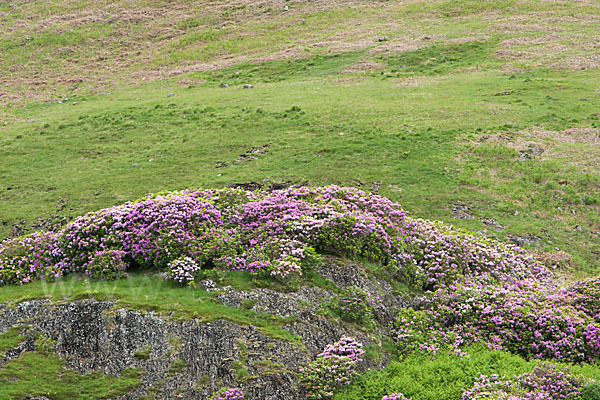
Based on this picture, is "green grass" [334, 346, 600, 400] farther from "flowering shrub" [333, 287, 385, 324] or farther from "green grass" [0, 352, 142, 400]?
"green grass" [0, 352, 142, 400]

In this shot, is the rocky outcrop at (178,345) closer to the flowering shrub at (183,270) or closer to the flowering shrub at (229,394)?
the flowering shrub at (229,394)

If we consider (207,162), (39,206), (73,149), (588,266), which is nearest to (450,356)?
(588,266)

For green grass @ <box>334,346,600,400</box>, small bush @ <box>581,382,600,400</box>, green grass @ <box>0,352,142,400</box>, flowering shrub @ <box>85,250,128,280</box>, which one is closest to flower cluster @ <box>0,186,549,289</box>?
flowering shrub @ <box>85,250,128,280</box>

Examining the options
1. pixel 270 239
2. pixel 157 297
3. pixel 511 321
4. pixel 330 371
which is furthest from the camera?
pixel 270 239

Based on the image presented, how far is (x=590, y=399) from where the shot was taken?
416 inches

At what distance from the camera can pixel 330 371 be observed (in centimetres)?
1161

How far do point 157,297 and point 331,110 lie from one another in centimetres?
2637

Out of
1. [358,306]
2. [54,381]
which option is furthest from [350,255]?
[54,381]

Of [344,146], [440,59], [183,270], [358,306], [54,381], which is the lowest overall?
[358,306]

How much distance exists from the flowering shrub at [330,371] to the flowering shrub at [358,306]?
1.38 meters

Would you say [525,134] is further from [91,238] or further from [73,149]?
[73,149]

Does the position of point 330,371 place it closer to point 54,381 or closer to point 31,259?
point 54,381

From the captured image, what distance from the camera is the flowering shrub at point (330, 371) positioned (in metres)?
11.5

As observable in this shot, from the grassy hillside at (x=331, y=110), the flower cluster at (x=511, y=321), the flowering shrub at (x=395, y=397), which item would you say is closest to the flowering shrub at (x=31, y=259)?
the grassy hillside at (x=331, y=110)
